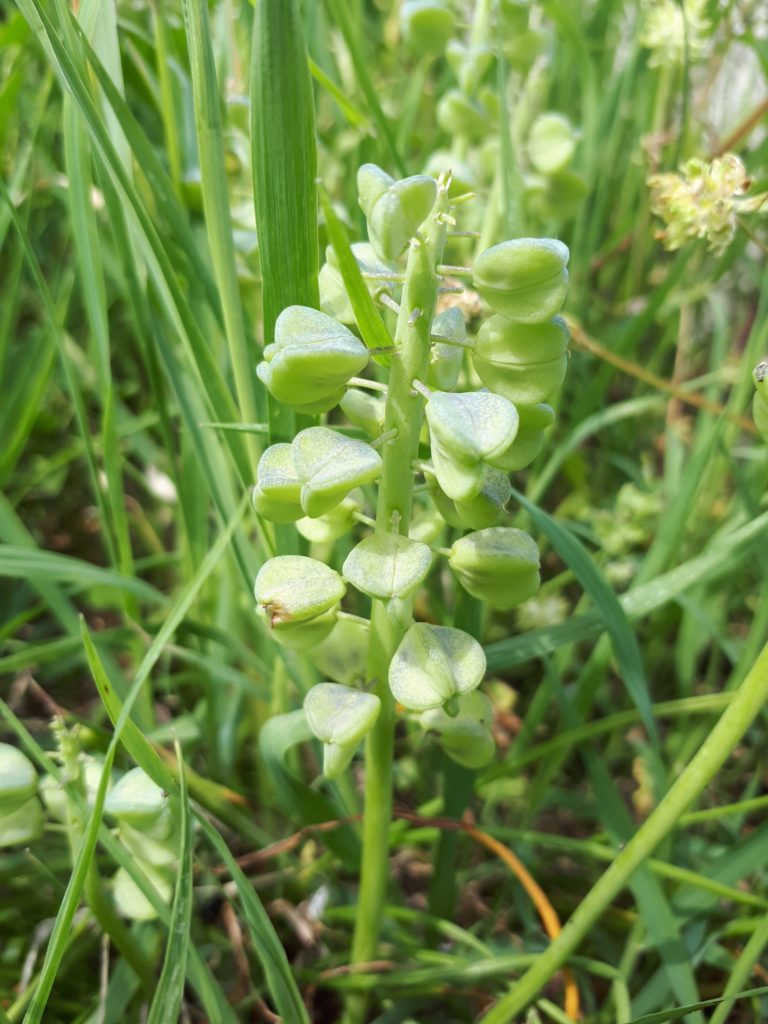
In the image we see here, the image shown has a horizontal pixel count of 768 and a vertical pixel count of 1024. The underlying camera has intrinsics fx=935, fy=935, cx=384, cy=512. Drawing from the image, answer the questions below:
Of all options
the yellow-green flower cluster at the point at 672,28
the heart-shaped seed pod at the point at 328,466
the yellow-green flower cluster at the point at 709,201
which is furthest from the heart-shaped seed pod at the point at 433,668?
the yellow-green flower cluster at the point at 672,28

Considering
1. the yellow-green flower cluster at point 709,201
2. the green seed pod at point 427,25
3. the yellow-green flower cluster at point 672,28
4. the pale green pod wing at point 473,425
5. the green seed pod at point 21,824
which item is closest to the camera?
the pale green pod wing at point 473,425

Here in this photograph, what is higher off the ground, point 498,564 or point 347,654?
→ point 498,564

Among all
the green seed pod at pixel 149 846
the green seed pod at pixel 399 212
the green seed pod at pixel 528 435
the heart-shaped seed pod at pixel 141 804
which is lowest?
the green seed pod at pixel 149 846

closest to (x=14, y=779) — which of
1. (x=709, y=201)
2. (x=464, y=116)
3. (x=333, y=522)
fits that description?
(x=333, y=522)

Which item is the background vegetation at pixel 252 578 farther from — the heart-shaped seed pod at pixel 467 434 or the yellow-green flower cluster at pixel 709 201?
the heart-shaped seed pod at pixel 467 434

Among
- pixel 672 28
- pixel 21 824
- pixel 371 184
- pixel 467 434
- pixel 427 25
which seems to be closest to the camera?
pixel 467 434

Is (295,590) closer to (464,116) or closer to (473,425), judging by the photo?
(473,425)

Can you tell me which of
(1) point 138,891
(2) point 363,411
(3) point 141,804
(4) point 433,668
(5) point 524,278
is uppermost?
(5) point 524,278
